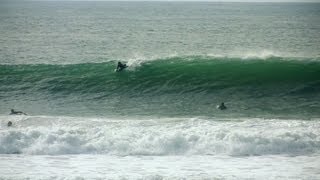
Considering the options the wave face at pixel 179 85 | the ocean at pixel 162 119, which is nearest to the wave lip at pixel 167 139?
the ocean at pixel 162 119

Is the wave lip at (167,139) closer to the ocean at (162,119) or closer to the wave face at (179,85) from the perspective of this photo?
the ocean at (162,119)

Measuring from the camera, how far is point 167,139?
10.9 metres

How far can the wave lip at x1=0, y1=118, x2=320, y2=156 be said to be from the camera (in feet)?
34.7

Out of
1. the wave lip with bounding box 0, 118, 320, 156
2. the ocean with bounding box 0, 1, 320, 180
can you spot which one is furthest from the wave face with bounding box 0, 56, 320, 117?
the wave lip with bounding box 0, 118, 320, 156

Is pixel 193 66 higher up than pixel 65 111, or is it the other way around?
pixel 193 66

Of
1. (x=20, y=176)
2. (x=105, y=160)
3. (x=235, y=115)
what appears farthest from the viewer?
(x=235, y=115)

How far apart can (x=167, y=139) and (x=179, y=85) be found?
25.9ft

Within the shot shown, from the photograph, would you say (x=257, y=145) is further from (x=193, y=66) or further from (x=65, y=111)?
(x=193, y=66)

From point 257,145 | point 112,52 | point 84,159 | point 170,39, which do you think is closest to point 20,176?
point 84,159

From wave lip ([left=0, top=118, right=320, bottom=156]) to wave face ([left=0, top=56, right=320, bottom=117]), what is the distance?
2872mm

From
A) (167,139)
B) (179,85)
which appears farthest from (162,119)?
(179,85)

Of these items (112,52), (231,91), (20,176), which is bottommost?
(20,176)

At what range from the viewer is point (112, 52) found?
96.7 feet

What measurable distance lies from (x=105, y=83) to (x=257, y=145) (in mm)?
10045
